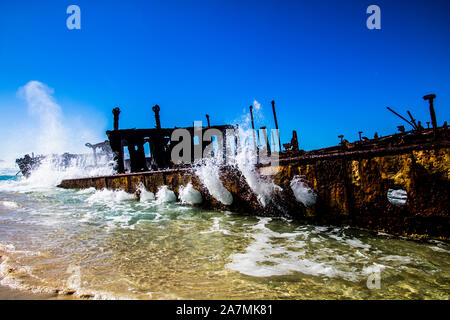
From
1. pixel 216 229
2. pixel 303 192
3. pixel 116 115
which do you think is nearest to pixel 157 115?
pixel 116 115

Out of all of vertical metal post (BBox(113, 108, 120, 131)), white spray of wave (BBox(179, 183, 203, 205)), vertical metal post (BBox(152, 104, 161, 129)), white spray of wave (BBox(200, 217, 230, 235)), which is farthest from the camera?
vertical metal post (BBox(113, 108, 120, 131))

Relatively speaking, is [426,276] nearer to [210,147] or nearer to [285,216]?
[285,216]

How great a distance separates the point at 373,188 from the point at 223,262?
2.42m

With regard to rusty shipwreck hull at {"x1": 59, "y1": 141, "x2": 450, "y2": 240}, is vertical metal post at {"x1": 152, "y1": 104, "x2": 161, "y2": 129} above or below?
above

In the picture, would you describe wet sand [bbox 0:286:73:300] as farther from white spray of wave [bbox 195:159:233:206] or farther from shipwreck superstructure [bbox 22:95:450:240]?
white spray of wave [bbox 195:159:233:206]

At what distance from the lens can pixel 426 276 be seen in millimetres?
2195

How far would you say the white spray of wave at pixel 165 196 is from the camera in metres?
7.28

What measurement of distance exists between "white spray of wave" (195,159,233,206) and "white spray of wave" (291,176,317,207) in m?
1.78

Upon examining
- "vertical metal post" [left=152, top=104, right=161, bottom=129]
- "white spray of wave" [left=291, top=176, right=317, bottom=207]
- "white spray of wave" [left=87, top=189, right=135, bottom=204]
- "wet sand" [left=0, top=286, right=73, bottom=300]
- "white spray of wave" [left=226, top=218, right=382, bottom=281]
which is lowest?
"white spray of wave" [left=226, top=218, right=382, bottom=281]

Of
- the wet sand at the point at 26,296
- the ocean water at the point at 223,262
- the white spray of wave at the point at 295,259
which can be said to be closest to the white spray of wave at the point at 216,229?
the ocean water at the point at 223,262

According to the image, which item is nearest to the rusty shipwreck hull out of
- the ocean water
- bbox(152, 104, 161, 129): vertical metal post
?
the ocean water

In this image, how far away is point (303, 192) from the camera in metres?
4.20

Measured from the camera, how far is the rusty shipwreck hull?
299 cm
